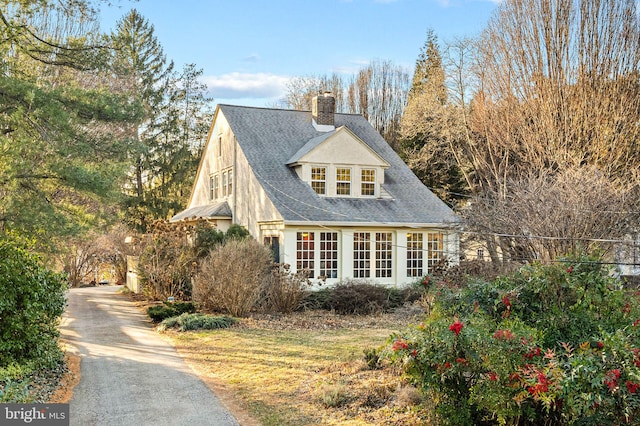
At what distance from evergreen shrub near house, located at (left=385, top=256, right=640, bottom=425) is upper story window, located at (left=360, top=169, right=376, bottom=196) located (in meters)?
15.4

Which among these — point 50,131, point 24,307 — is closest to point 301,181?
point 50,131

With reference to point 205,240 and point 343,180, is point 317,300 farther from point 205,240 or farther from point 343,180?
point 343,180

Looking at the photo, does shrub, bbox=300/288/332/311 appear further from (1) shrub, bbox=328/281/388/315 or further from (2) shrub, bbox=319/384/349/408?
(2) shrub, bbox=319/384/349/408

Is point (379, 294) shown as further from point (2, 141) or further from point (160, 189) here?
point (160, 189)

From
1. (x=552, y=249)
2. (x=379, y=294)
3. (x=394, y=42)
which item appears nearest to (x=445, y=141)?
(x=394, y=42)

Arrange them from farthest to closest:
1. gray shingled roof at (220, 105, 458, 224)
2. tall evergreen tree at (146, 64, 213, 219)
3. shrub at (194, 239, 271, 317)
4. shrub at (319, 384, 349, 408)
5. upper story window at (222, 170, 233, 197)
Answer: tall evergreen tree at (146, 64, 213, 219)
upper story window at (222, 170, 233, 197)
gray shingled roof at (220, 105, 458, 224)
shrub at (194, 239, 271, 317)
shrub at (319, 384, 349, 408)

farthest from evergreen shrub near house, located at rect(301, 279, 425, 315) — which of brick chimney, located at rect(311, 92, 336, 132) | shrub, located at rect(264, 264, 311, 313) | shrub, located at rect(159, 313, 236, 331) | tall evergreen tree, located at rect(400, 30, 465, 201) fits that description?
tall evergreen tree, located at rect(400, 30, 465, 201)

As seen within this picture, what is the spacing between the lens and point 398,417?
734 cm

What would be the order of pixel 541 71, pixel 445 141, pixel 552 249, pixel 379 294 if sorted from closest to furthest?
→ pixel 552 249 < pixel 379 294 < pixel 541 71 < pixel 445 141

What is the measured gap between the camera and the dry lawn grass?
302 inches

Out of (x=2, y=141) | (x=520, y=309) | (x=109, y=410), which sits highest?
(x=2, y=141)

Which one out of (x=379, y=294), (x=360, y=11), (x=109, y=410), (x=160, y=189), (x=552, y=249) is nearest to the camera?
(x=109, y=410)

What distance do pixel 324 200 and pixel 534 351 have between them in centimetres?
1655

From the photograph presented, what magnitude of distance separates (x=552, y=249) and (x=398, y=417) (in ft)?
27.0
